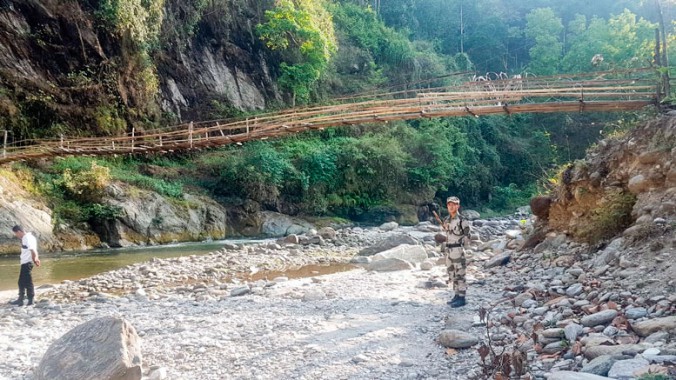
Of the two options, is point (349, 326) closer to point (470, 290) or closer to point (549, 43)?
point (470, 290)

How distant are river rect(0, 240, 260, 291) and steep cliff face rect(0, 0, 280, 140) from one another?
6.15m

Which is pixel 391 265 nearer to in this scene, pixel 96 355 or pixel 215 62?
pixel 96 355

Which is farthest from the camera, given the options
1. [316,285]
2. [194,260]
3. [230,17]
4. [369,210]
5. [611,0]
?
[611,0]

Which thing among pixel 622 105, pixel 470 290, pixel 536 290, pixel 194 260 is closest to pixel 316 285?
pixel 470 290

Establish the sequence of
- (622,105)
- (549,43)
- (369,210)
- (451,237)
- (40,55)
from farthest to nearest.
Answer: (549,43) → (369,210) → (40,55) → (622,105) → (451,237)

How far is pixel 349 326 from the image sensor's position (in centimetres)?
500

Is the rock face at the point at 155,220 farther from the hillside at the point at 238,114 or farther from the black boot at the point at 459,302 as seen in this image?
the black boot at the point at 459,302

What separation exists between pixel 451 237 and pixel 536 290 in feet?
3.41

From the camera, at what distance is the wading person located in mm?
5492

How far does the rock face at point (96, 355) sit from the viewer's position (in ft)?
11.2

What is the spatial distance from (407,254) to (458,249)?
4.14 metres

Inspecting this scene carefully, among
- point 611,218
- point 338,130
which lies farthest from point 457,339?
point 338,130

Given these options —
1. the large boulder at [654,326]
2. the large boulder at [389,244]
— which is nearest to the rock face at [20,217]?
the large boulder at [389,244]

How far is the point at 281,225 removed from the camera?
1761cm
